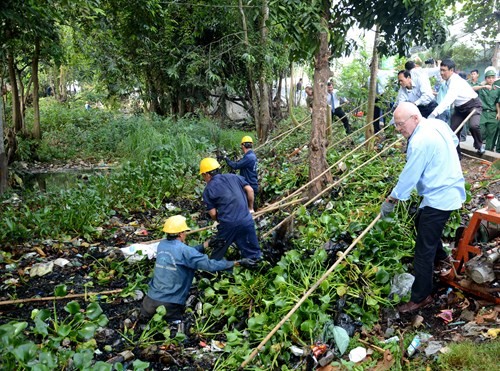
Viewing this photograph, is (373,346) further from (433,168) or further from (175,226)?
(175,226)

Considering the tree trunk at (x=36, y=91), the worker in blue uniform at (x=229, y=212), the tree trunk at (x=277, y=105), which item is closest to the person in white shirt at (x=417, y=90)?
the worker in blue uniform at (x=229, y=212)

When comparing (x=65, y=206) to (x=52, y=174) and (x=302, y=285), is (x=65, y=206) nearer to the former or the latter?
(x=302, y=285)

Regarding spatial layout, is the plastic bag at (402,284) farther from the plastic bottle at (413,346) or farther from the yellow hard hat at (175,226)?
the yellow hard hat at (175,226)

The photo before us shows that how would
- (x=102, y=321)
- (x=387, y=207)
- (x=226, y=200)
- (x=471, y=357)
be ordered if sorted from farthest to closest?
(x=226, y=200)
(x=387, y=207)
(x=102, y=321)
(x=471, y=357)

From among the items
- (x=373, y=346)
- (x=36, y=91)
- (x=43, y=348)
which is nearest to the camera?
(x=43, y=348)

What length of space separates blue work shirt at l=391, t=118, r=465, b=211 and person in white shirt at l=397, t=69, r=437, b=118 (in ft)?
11.2

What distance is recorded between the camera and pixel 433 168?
337 cm

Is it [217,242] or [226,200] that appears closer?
[226,200]

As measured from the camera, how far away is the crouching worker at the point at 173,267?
3859 millimetres

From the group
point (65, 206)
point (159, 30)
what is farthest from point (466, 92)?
point (159, 30)

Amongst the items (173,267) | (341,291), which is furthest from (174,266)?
(341,291)

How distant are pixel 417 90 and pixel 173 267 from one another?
4896 mm

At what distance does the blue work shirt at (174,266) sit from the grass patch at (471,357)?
1.90 m

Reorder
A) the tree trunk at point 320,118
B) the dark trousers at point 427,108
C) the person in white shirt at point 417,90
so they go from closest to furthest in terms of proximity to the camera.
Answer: the tree trunk at point 320,118
the person in white shirt at point 417,90
the dark trousers at point 427,108
